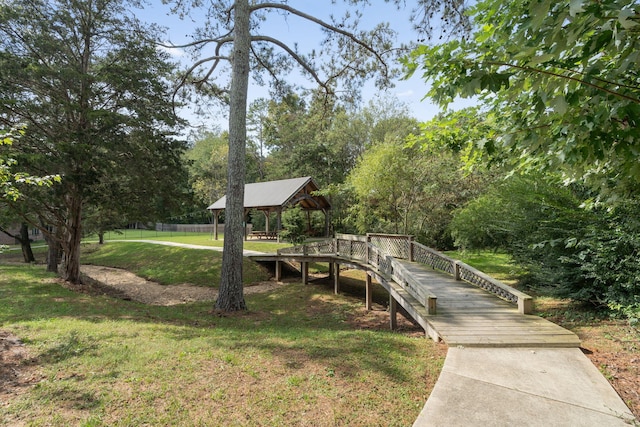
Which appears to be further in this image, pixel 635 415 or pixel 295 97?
pixel 295 97

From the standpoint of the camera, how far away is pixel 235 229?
384 inches

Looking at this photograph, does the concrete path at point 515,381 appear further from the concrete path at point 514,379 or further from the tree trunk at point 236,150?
the tree trunk at point 236,150

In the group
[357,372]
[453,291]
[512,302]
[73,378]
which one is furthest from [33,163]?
[512,302]

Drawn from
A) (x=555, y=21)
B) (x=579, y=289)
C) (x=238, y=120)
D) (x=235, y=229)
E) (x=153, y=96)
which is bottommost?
(x=579, y=289)

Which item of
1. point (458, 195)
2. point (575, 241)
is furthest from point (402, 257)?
point (575, 241)

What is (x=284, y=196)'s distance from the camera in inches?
971

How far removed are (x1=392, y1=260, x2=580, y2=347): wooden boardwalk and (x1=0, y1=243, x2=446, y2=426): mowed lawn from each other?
1.86ft

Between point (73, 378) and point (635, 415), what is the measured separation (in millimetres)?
6307

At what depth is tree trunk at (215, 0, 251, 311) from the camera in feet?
31.3

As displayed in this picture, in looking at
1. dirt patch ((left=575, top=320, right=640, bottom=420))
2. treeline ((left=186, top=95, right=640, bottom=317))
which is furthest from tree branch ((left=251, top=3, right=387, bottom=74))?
dirt patch ((left=575, top=320, right=640, bottom=420))

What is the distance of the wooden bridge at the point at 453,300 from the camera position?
5270mm

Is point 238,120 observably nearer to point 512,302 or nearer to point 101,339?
point 101,339

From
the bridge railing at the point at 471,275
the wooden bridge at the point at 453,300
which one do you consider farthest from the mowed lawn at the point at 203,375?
the bridge railing at the point at 471,275

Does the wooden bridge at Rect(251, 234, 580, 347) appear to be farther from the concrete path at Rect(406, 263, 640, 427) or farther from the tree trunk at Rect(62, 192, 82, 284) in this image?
the tree trunk at Rect(62, 192, 82, 284)
